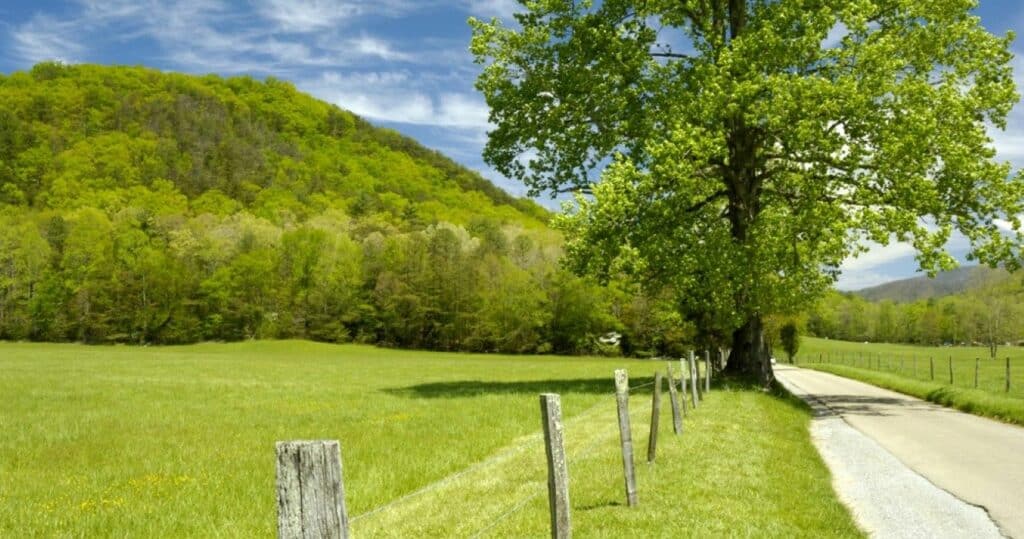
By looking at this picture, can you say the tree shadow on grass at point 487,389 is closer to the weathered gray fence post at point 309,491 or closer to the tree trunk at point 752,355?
the tree trunk at point 752,355

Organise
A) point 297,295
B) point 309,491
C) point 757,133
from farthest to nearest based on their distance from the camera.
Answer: point 297,295 < point 757,133 < point 309,491

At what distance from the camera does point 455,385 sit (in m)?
38.8

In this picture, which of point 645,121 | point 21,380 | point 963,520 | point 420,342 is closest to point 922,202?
point 645,121

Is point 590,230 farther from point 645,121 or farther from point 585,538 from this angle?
point 585,538

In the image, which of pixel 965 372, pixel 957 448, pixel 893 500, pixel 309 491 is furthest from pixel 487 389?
pixel 965 372

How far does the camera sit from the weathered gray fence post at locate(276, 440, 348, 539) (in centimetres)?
404

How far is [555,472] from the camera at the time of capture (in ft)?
26.6

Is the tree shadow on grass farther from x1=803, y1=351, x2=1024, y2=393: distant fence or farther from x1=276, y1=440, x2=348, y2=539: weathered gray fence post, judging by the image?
x1=276, y1=440, x2=348, y2=539: weathered gray fence post

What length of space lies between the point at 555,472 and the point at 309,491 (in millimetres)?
4407

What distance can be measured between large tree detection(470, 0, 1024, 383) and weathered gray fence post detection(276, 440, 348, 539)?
22.6m

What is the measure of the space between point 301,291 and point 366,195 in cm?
7862

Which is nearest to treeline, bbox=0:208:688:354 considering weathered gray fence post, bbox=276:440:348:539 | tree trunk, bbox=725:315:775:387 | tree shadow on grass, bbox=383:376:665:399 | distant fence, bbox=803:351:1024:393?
distant fence, bbox=803:351:1024:393

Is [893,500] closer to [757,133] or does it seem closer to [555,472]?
[555,472]

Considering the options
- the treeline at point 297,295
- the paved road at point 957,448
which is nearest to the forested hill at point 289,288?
the treeline at point 297,295
